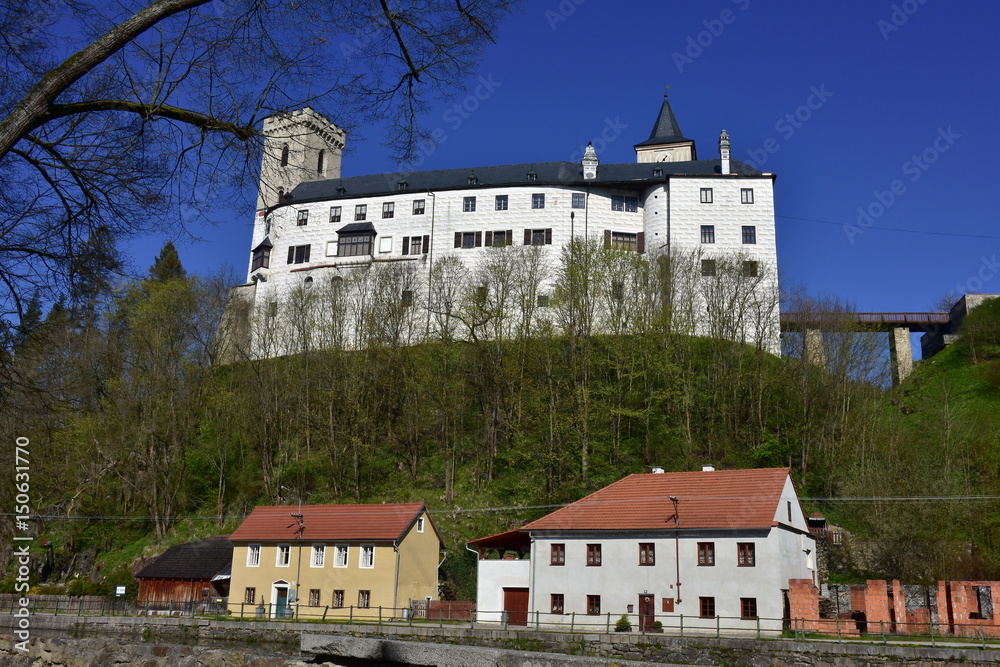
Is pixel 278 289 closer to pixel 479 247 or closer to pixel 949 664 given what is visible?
pixel 479 247

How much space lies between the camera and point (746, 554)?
29.3m

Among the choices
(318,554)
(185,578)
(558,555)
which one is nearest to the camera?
(558,555)

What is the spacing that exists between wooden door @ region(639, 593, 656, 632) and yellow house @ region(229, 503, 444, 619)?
10336 millimetres

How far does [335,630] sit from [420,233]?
4291 centimetres

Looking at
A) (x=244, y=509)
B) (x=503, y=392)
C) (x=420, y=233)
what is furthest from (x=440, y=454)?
(x=420, y=233)

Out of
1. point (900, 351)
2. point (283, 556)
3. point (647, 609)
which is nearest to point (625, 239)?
point (900, 351)

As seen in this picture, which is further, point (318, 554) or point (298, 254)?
point (298, 254)

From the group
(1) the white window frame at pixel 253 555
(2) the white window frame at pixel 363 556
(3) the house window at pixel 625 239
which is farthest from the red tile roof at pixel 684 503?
(3) the house window at pixel 625 239

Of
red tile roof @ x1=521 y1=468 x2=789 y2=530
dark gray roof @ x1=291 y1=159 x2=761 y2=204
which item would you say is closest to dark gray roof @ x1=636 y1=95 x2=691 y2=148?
dark gray roof @ x1=291 y1=159 x2=761 y2=204

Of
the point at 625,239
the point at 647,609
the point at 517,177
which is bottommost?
the point at 647,609

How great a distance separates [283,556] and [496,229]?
35.6 meters

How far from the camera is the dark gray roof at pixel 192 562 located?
128 ft

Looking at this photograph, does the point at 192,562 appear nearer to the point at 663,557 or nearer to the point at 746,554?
the point at 663,557

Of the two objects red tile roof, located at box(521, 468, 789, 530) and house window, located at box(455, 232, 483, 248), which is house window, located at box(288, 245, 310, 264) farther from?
red tile roof, located at box(521, 468, 789, 530)
